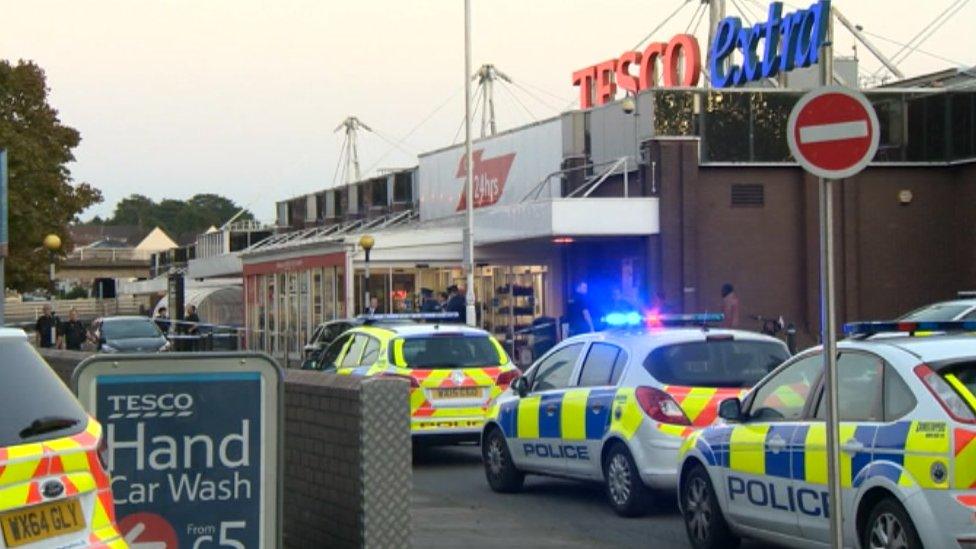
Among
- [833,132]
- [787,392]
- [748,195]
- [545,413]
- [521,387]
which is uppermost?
[748,195]

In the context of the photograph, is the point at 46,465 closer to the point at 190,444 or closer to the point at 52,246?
the point at 190,444

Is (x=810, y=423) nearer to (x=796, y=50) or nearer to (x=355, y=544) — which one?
(x=355, y=544)

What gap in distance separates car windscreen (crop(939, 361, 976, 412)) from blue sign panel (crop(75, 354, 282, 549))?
12.1 ft

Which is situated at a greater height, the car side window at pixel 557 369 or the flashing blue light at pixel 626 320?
the flashing blue light at pixel 626 320

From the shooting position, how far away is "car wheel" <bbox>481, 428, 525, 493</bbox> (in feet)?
52.3

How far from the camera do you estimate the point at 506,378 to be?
1870cm

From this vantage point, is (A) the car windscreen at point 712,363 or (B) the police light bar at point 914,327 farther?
(A) the car windscreen at point 712,363

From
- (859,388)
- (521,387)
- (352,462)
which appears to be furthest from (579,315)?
(352,462)

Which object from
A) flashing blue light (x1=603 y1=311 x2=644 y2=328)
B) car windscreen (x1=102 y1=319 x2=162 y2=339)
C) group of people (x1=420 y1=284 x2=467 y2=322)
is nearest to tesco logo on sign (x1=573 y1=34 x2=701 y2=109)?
group of people (x1=420 y1=284 x2=467 y2=322)

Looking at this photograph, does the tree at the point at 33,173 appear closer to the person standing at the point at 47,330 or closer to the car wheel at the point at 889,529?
the person standing at the point at 47,330

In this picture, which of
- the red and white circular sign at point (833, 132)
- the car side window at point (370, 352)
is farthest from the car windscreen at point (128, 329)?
the red and white circular sign at point (833, 132)

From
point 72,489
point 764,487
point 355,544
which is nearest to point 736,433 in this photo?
point 764,487

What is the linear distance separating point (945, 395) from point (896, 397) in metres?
0.40

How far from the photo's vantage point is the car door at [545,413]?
49.4 ft
